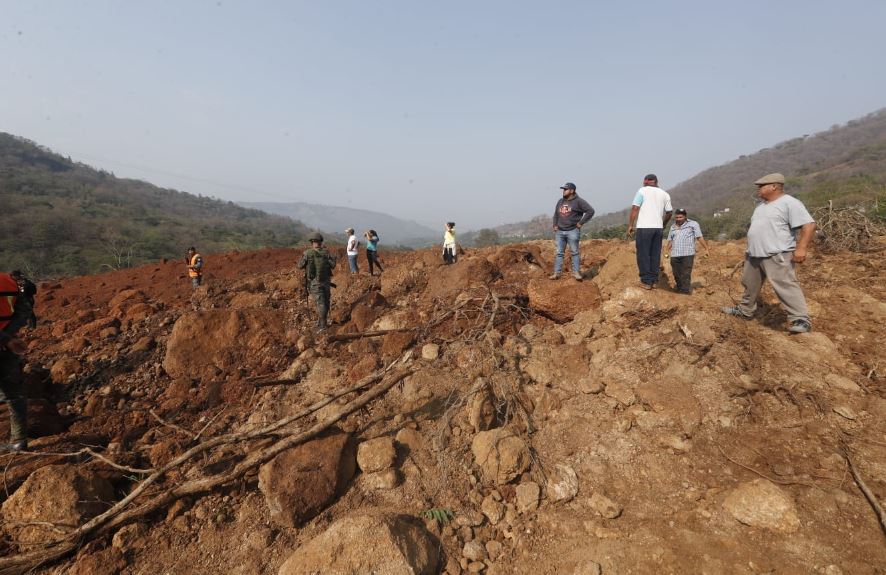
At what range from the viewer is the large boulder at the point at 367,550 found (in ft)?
7.01

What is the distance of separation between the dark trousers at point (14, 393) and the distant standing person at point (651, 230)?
6465 mm

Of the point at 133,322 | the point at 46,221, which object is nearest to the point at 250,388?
the point at 133,322

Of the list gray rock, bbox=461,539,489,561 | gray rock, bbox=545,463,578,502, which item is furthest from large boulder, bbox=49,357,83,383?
gray rock, bbox=545,463,578,502

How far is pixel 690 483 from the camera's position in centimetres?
240

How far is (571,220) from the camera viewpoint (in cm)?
496

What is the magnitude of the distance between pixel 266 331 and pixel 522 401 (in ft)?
12.1

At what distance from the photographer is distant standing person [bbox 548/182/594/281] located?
4.94m

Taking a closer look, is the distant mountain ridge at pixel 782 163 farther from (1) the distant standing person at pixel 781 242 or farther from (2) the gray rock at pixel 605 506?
(2) the gray rock at pixel 605 506

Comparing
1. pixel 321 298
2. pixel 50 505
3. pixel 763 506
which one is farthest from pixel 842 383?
pixel 50 505

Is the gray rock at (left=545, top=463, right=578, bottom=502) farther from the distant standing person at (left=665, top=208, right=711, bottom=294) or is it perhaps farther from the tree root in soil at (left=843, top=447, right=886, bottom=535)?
the distant standing person at (left=665, top=208, right=711, bottom=294)

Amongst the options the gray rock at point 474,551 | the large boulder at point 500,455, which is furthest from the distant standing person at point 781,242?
the gray rock at point 474,551

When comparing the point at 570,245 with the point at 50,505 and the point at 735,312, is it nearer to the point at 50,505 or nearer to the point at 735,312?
the point at 735,312

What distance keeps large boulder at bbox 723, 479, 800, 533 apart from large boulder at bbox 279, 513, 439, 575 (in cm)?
186

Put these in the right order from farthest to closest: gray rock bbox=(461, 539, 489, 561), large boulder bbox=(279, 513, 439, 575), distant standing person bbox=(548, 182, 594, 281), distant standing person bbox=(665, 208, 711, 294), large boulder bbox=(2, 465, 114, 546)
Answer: distant standing person bbox=(548, 182, 594, 281) < distant standing person bbox=(665, 208, 711, 294) < large boulder bbox=(2, 465, 114, 546) < gray rock bbox=(461, 539, 489, 561) < large boulder bbox=(279, 513, 439, 575)
